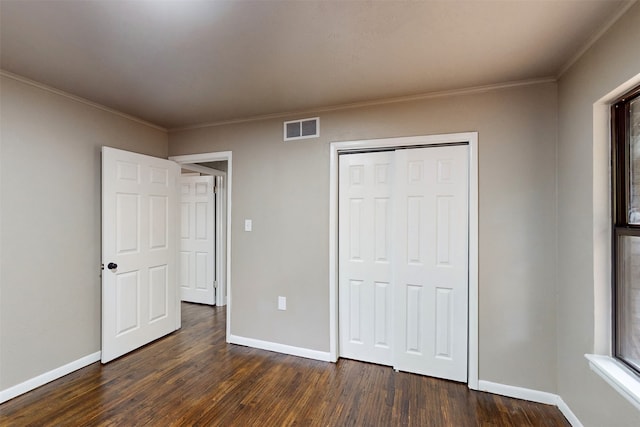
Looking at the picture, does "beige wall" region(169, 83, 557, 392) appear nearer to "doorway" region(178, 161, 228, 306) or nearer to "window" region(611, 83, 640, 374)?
"window" region(611, 83, 640, 374)

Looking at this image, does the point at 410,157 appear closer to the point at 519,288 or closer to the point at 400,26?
the point at 400,26

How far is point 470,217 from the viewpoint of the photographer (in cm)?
232

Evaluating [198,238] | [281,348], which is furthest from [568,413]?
[198,238]

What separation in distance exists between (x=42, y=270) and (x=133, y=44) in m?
1.90

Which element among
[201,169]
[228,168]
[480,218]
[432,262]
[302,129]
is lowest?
[432,262]

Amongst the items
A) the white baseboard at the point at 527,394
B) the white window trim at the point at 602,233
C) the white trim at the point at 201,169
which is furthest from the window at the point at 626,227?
the white trim at the point at 201,169

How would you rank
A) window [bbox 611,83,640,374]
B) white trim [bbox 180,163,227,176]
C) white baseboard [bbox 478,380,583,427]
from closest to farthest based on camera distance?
window [bbox 611,83,640,374], white baseboard [bbox 478,380,583,427], white trim [bbox 180,163,227,176]

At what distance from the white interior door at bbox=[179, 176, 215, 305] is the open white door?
1.00 m

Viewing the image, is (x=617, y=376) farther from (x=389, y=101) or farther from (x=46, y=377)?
(x=46, y=377)

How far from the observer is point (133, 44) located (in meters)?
1.72

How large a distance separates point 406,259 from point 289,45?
6.08ft

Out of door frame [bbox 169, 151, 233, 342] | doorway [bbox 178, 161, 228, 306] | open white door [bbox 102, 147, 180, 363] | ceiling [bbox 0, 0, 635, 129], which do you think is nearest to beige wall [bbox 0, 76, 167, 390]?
open white door [bbox 102, 147, 180, 363]

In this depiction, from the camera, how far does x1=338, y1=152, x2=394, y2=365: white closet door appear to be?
2.65 meters

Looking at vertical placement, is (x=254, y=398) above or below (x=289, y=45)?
below
